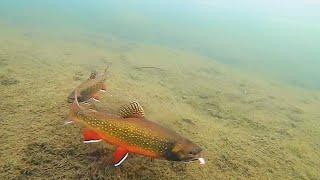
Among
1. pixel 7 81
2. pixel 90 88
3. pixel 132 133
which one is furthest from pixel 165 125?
pixel 7 81

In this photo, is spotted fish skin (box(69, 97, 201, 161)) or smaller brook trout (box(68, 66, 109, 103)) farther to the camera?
smaller brook trout (box(68, 66, 109, 103))

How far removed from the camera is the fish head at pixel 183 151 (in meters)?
2.28

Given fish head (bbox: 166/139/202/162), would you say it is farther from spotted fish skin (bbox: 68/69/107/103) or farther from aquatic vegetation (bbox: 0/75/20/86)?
aquatic vegetation (bbox: 0/75/20/86)

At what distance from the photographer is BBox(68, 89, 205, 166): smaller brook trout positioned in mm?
2291

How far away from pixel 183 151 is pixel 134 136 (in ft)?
1.16

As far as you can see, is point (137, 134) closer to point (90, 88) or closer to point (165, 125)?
point (165, 125)

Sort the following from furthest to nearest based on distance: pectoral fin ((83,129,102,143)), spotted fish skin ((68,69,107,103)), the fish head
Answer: spotted fish skin ((68,69,107,103))
pectoral fin ((83,129,102,143))
the fish head

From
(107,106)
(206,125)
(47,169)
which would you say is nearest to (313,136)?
(206,125)

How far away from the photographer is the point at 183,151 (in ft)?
7.48

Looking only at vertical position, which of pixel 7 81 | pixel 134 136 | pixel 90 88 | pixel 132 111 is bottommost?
pixel 7 81

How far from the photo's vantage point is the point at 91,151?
2836 mm

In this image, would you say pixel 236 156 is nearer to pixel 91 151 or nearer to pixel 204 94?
pixel 91 151

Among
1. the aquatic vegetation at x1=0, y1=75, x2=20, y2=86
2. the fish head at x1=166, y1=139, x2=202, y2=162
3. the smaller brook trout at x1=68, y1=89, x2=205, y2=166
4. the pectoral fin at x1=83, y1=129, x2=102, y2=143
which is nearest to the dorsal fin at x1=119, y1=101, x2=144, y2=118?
the smaller brook trout at x1=68, y1=89, x2=205, y2=166

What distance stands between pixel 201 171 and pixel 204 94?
14.8 feet
